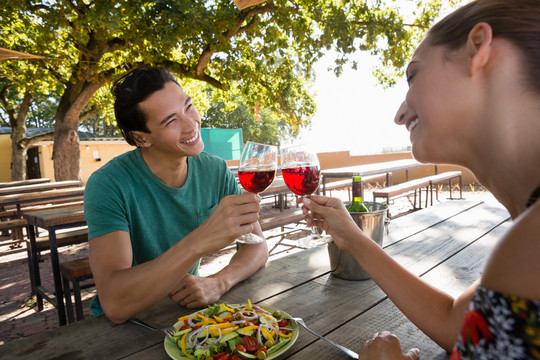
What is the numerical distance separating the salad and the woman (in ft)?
0.81

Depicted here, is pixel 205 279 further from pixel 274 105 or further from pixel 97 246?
pixel 274 105

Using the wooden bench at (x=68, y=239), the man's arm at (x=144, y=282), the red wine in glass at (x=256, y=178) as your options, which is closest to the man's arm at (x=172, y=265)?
the man's arm at (x=144, y=282)

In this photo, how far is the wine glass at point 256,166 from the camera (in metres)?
1.48

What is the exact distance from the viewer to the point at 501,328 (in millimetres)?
427

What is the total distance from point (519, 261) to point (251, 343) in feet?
2.44

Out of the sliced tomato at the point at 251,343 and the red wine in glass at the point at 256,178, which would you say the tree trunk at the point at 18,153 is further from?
the sliced tomato at the point at 251,343

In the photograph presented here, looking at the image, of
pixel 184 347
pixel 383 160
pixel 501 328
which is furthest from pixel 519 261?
pixel 383 160

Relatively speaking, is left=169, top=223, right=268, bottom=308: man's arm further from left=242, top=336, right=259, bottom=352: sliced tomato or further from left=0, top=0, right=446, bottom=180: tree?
left=0, top=0, right=446, bottom=180: tree

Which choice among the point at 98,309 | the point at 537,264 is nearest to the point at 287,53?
the point at 98,309

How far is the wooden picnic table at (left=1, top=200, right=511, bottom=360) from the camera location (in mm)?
1055

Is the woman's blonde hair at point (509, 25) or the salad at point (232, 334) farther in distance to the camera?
the salad at point (232, 334)

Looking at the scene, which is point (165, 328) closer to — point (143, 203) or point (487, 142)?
point (143, 203)

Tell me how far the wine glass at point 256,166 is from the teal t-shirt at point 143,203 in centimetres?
58

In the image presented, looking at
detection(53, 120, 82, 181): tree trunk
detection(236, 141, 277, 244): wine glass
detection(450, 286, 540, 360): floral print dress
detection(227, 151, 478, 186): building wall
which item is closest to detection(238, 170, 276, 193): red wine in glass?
detection(236, 141, 277, 244): wine glass
